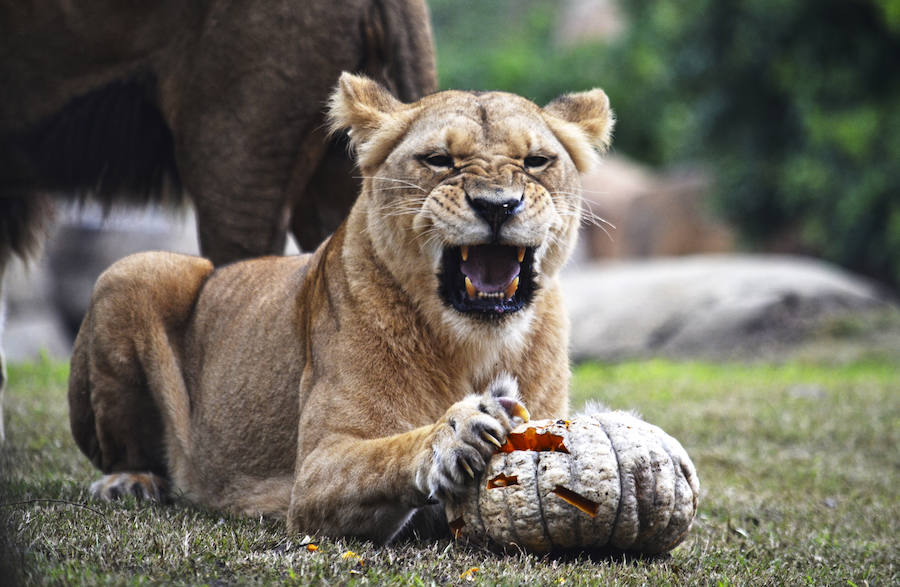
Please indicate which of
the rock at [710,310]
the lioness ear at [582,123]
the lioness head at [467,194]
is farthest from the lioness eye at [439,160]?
the rock at [710,310]

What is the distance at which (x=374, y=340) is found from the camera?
3.62 m

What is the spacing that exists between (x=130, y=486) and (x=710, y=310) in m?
7.57

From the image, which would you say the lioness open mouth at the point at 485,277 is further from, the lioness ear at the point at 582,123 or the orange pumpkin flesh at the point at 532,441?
the lioness ear at the point at 582,123

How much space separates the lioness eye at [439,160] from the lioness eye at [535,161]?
9.5 inches

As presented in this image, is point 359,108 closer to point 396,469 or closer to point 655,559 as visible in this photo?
point 396,469

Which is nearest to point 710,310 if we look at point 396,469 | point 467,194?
point 467,194

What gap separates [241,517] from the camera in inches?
152

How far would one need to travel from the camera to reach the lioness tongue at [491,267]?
3.49m

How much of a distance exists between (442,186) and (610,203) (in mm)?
18492

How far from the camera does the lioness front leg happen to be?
3.06 m

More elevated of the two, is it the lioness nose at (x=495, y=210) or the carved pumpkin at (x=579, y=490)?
the lioness nose at (x=495, y=210)

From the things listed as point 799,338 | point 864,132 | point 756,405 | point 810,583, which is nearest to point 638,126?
point 864,132

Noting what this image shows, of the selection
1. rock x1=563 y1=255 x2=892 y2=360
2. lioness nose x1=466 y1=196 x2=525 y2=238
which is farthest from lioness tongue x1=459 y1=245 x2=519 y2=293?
rock x1=563 y1=255 x2=892 y2=360

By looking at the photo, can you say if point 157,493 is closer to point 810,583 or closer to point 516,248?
point 516,248
